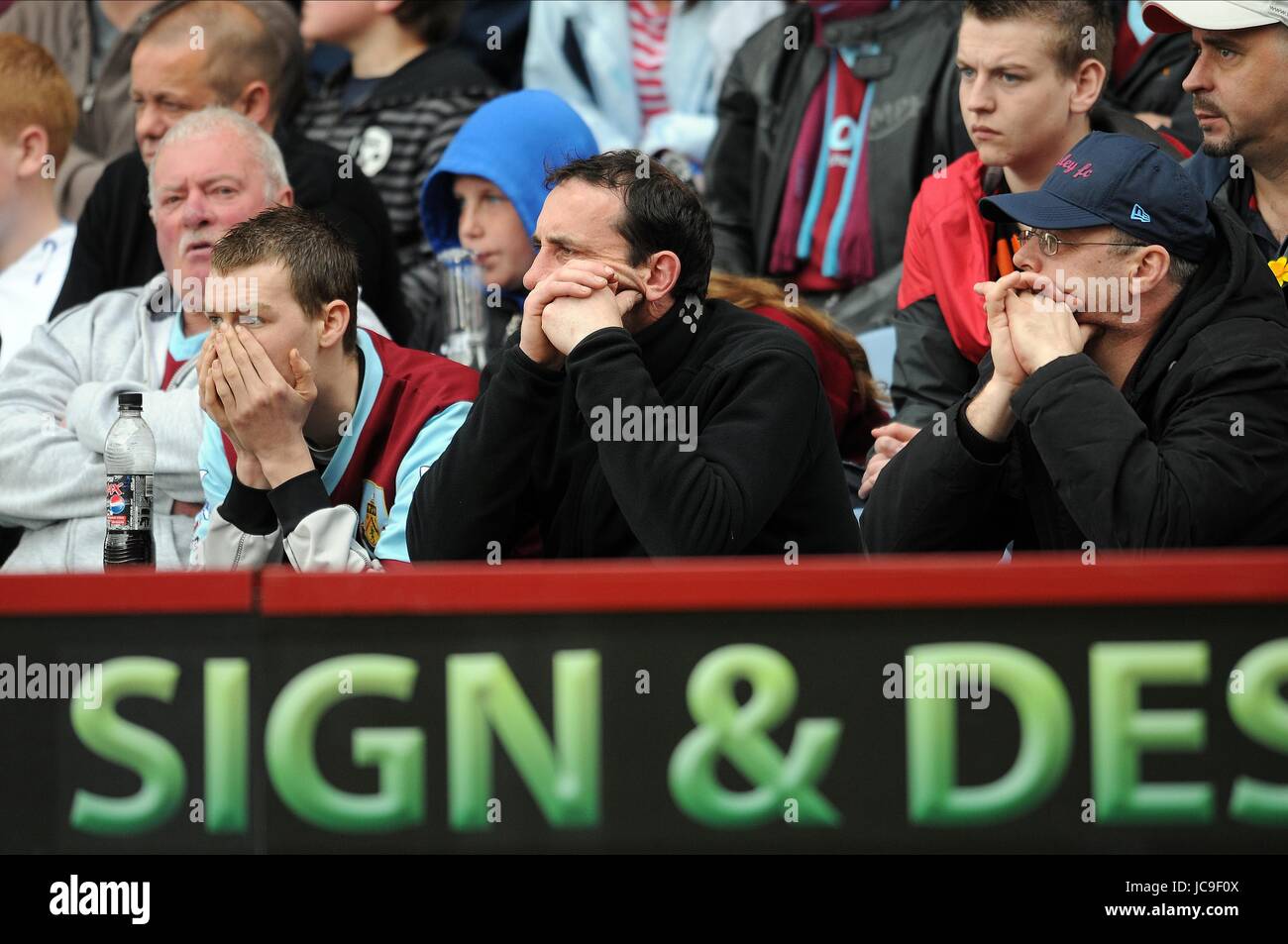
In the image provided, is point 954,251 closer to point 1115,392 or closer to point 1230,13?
point 1230,13

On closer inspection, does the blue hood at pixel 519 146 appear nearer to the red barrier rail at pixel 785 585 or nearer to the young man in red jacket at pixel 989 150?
the young man in red jacket at pixel 989 150

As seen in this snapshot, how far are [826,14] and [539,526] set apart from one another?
8.19ft

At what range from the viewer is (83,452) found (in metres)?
4.55

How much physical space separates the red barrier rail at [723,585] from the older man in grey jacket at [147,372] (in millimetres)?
1752

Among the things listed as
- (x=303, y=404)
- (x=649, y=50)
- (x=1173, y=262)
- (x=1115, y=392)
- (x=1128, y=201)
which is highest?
(x=649, y=50)

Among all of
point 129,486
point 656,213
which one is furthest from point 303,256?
point 656,213

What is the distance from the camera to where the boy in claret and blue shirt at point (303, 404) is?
3.86m

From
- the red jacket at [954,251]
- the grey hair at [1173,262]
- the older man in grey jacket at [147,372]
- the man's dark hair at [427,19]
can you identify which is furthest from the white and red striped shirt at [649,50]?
the grey hair at [1173,262]

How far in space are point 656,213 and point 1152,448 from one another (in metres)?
1.10

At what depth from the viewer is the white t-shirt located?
5.62 m

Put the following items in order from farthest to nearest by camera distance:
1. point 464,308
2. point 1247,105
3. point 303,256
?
point 464,308 < point 1247,105 < point 303,256

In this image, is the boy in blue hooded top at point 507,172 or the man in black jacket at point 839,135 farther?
the man in black jacket at point 839,135
